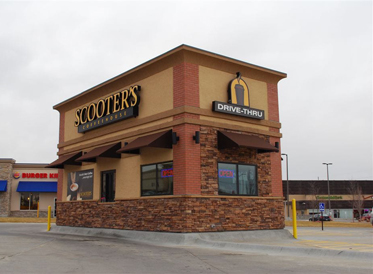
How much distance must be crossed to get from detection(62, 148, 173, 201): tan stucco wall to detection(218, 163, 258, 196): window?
7.73 ft

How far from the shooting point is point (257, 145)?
1753 cm

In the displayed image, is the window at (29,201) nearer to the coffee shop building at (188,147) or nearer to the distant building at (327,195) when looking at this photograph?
the coffee shop building at (188,147)

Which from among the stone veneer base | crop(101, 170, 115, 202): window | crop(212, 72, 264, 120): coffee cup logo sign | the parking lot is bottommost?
the parking lot

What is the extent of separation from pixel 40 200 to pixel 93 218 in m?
29.2

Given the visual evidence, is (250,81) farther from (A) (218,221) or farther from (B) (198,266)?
(B) (198,266)

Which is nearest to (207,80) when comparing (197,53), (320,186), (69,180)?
(197,53)

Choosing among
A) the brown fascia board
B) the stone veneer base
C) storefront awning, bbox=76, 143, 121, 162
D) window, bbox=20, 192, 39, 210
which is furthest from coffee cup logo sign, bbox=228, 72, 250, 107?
window, bbox=20, 192, 39, 210

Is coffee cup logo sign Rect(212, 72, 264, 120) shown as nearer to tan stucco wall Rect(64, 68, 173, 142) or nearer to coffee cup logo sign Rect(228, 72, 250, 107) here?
A: coffee cup logo sign Rect(228, 72, 250, 107)

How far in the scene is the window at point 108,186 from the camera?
2103 cm

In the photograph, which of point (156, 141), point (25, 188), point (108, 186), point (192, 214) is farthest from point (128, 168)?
point (25, 188)

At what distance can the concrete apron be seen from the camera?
12.3 metres

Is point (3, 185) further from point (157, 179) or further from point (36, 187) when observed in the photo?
point (157, 179)

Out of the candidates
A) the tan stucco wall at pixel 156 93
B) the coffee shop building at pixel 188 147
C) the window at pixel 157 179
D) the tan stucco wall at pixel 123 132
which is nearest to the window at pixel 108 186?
the coffee shop building at pixel 188 147

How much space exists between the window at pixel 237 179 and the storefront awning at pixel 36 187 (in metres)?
33.6
